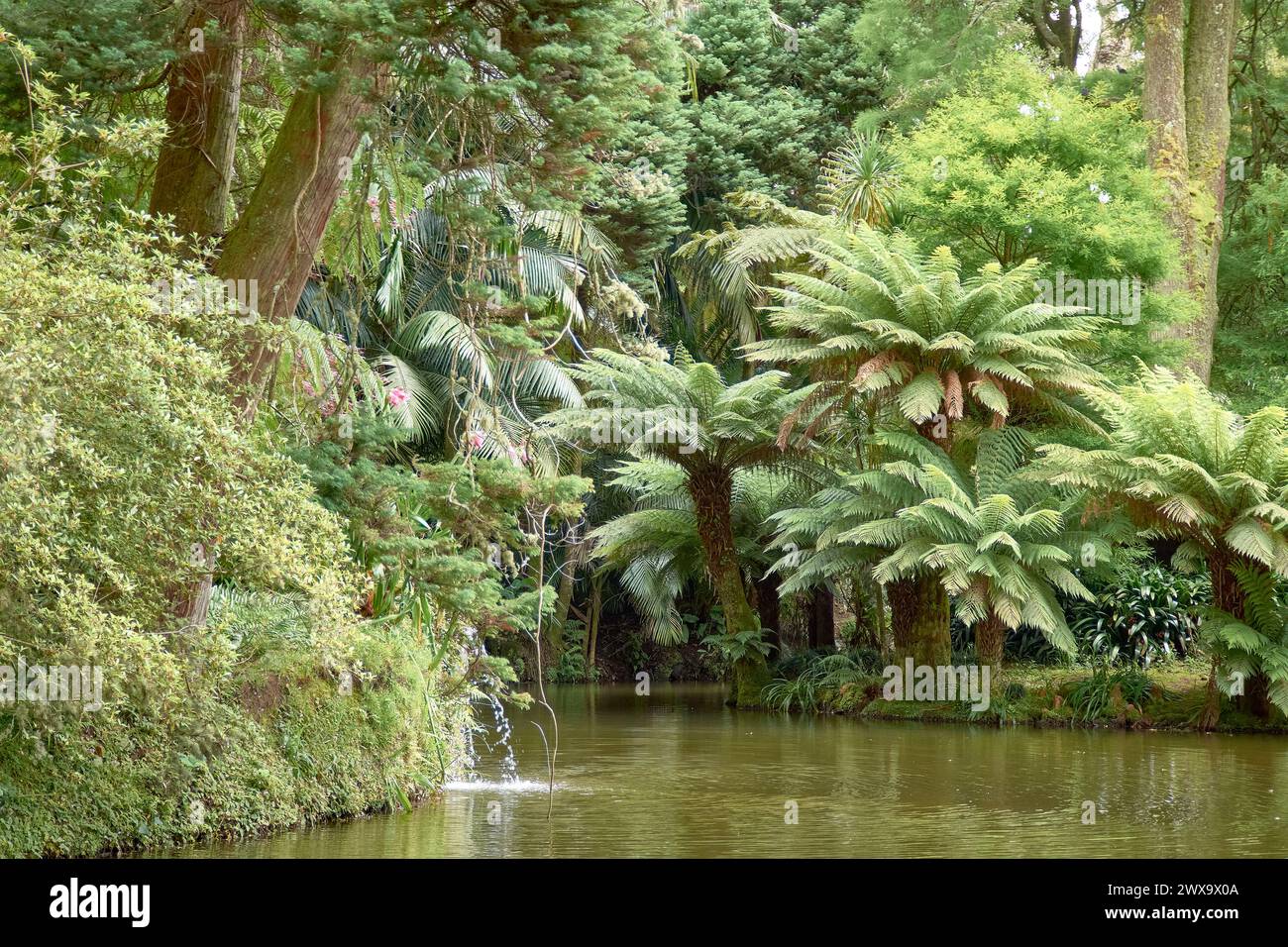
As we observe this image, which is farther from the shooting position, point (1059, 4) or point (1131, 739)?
point (1059, 4)

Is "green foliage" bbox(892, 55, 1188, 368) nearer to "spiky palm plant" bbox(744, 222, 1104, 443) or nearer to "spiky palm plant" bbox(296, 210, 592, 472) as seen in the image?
"spiky palm plant" bbox(744, 222, 1104, 443)

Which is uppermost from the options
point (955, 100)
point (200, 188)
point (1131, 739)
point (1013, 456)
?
point (955, 100)

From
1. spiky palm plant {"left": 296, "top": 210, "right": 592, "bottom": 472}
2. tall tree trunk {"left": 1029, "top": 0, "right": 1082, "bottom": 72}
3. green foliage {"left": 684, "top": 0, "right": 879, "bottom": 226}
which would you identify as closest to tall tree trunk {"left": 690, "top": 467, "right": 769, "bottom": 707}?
spiky palm plant {"left": 296, "top": 210, "right": 592, "bottom": 472}

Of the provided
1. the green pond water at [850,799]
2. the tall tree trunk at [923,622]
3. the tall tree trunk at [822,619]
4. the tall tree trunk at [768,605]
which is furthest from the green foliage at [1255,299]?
the green pond water at [850,799]

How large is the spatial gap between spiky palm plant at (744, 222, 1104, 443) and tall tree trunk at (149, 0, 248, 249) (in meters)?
7.04

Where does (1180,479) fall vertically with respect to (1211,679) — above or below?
above

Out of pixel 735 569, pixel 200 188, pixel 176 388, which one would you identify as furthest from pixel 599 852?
pixel 735 569

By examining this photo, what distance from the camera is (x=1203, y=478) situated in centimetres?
1184

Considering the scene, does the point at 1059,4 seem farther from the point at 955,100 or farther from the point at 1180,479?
the point at 1180,479

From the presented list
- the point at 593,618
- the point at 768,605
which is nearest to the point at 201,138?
the point at 768,605

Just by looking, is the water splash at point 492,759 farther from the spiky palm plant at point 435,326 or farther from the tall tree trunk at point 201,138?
the spiky palm plant at point 435,326

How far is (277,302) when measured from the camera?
7934 millimetres

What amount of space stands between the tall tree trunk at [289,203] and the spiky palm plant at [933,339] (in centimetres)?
683
